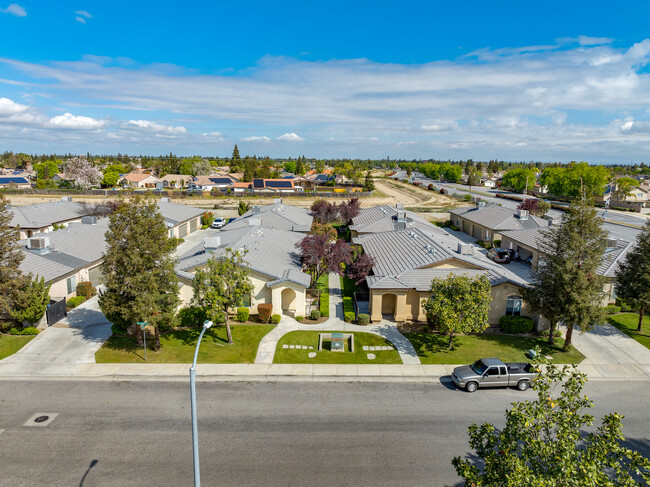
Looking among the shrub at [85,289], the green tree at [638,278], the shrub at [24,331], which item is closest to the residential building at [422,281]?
the green tree at [638,278]

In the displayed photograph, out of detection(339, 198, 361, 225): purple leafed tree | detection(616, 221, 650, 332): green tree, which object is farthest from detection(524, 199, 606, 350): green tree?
detection(339, 198, 361, 225): purple leafed tree

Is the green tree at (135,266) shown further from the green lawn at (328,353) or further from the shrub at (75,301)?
the shrub at (75,301)

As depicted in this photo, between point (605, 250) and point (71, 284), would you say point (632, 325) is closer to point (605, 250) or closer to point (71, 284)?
point (605, 250)

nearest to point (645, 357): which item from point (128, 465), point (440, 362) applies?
point (440, 362)

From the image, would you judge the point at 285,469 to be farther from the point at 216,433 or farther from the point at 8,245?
the point at 8,245

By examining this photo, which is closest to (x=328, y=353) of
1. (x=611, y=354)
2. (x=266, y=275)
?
(x=266, y=275)
